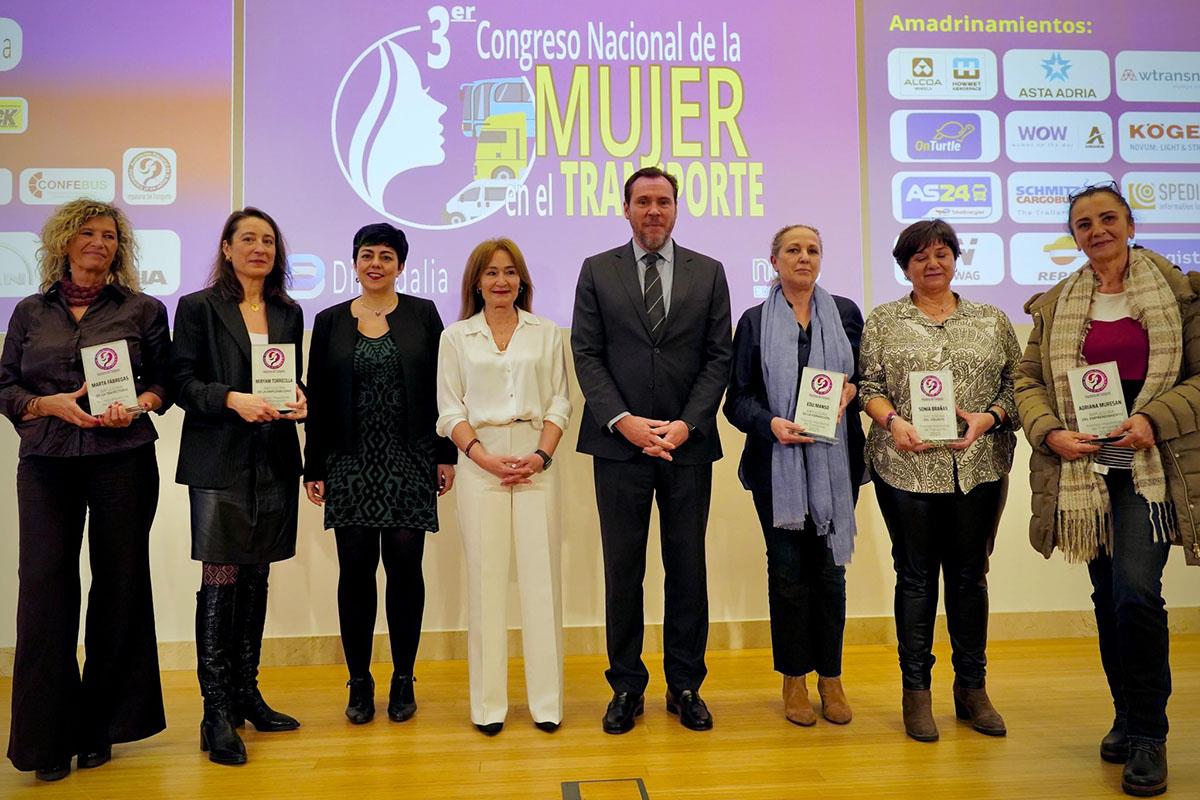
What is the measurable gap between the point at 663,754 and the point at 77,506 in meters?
1.93

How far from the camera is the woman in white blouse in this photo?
2963 mm

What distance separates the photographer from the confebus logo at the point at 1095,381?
96.0 inches

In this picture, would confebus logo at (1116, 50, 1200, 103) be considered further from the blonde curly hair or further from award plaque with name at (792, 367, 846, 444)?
the blonde curly hair

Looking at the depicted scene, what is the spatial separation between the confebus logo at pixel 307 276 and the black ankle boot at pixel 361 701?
1767 millimetres

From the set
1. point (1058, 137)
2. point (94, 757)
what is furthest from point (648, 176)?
point (94, 757)

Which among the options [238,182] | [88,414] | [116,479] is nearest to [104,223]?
[88,414]

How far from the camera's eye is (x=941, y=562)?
9.52ft

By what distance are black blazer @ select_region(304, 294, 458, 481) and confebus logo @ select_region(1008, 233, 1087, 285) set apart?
2840 millimetres

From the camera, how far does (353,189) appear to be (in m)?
4.03

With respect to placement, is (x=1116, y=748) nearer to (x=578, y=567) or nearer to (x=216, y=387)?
(x=578, y=567)

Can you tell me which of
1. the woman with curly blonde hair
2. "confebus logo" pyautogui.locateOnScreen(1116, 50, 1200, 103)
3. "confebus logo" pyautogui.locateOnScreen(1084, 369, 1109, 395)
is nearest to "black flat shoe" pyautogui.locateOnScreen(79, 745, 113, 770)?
the woman with curly blonde hair

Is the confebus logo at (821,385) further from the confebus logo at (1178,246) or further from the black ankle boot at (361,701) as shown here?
the confebus logo at (1178,246)

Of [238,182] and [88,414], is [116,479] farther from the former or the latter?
[238,182]

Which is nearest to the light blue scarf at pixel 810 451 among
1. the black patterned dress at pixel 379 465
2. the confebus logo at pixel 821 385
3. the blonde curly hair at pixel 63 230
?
the confebus logo at pixel 821 385
